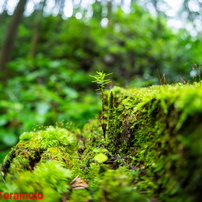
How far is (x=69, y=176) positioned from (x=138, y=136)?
2.26 ft

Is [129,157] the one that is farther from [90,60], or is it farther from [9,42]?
[9,42]

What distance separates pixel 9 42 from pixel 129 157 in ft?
30.5

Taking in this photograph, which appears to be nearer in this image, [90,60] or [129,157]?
[129,157]

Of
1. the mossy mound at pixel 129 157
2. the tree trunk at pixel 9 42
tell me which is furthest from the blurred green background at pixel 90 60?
the mossy mound at pixel 129 157

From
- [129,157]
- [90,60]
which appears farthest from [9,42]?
[129,157]

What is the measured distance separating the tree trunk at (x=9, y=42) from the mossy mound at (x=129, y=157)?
7.64 m

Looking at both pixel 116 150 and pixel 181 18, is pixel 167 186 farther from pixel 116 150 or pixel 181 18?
pixel 181 18

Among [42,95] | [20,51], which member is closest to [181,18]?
[42,95]

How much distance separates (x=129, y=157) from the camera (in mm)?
1278

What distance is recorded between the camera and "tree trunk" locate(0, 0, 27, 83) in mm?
7426

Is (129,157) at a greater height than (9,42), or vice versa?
(9,42)

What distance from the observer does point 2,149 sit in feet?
16.2

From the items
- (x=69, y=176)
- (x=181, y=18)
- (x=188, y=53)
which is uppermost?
(x=181, y=18)

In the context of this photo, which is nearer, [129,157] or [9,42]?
[129,157]
